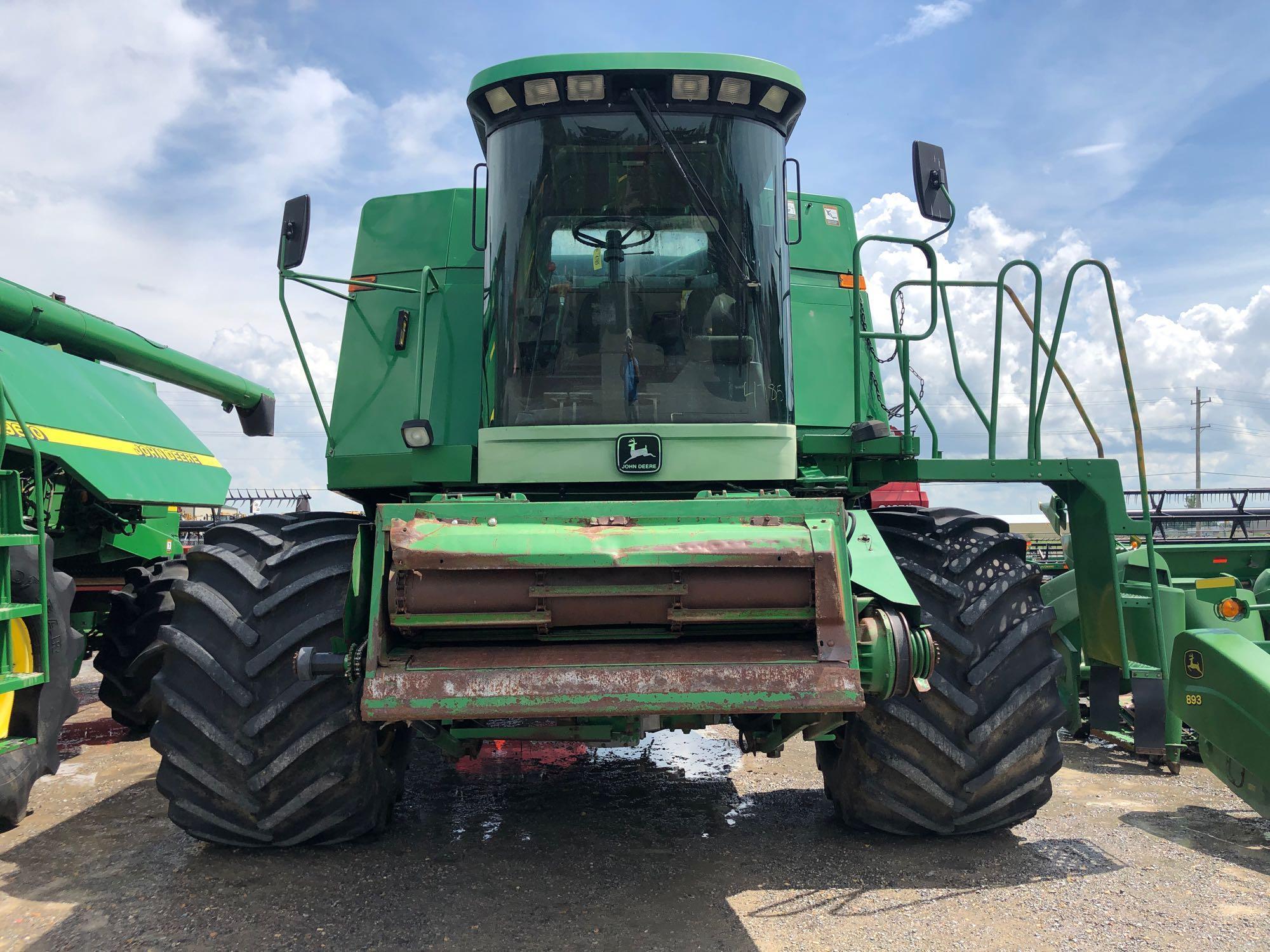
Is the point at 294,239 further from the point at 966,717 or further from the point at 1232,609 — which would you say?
the point at 1232,609

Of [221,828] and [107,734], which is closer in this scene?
[221,828]

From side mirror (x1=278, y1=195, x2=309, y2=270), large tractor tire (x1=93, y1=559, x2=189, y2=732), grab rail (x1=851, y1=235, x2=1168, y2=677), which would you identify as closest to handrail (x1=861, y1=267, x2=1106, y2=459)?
grab rail (x1=851, y1=235, x2=1168, y2=677)

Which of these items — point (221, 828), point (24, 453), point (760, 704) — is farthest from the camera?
point (24, 453)

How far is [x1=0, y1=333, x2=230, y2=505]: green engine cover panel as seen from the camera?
20.4 feet

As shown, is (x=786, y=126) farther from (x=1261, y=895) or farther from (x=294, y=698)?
(x=1261, y=895)

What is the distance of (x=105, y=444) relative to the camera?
6.82m

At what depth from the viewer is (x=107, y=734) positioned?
741 centimetres

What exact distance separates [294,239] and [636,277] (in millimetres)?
1514

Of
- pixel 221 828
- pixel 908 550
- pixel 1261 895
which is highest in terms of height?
pixel 908 550

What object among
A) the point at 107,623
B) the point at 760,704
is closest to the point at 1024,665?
the point at 760,704

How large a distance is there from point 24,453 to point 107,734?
7.91 ft

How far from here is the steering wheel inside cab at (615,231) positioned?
13.9ft

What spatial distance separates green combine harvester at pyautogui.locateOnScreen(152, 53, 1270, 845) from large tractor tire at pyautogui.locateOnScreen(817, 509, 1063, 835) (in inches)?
0.5

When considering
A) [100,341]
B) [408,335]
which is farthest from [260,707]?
[100,341]
